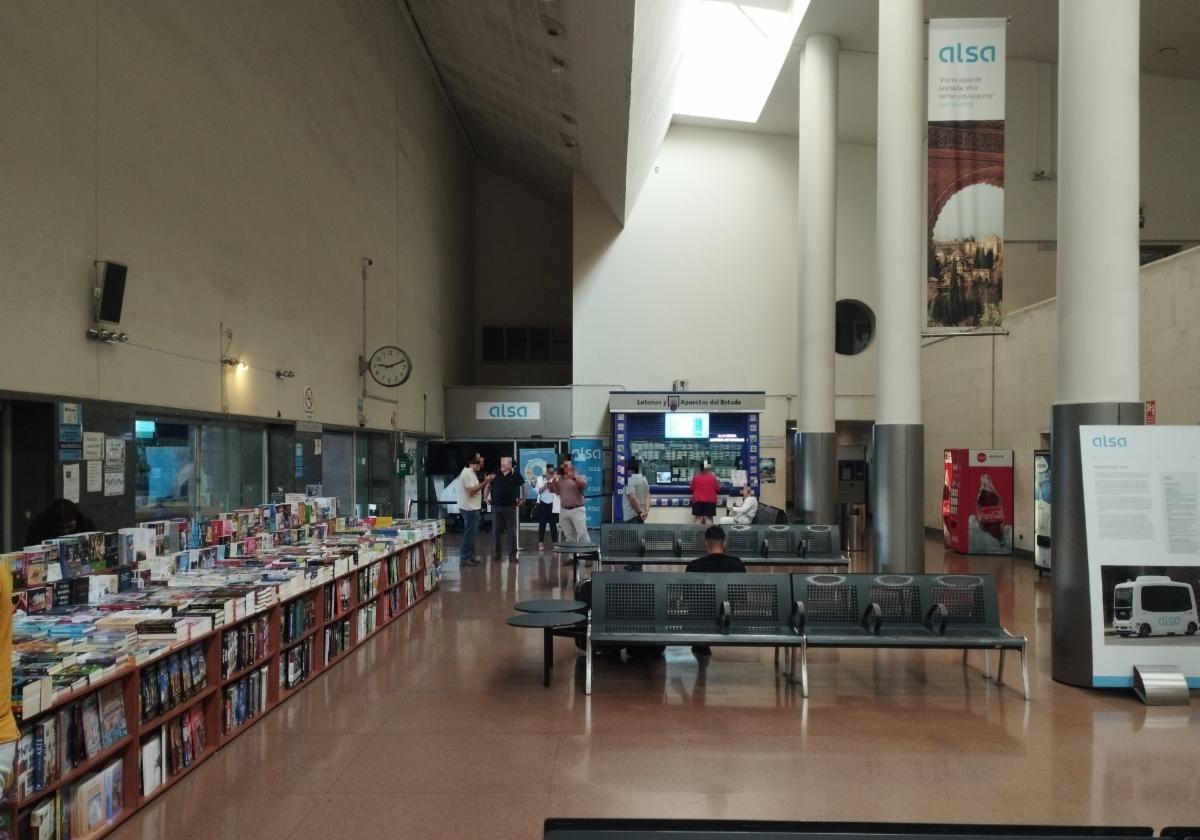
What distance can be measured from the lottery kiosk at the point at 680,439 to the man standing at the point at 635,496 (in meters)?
0.38

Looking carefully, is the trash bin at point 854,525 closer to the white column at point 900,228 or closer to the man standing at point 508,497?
the white column at point 900,228

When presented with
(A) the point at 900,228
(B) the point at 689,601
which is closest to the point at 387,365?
(A) the point at 900,228

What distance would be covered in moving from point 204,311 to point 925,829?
8216 mm

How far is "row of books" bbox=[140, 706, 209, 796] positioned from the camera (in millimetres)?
4500

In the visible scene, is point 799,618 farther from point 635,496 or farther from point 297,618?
point 635,496

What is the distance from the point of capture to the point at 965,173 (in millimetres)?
9672

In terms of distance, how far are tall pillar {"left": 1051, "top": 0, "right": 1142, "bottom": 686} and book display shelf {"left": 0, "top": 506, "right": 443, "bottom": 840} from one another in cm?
601

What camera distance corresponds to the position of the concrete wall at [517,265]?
2497 centimetres

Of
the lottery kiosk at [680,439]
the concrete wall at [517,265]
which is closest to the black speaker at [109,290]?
the lottery kiosk at [680,439]

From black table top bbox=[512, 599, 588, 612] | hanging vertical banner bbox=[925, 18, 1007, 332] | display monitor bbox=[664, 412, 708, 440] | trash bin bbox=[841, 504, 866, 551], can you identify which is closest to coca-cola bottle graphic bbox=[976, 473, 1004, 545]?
trash bin bbox=[841, 504, 866, 551]

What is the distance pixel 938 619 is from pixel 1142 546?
5.51 feet

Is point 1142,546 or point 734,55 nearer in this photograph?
point 1142,546

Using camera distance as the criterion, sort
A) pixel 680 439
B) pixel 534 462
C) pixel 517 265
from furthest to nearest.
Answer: pixel 517 265 < pixel 534 462 < pixel 680 439

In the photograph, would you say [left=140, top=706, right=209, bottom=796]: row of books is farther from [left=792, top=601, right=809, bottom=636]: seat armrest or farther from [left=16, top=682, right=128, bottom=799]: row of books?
[left=792, top=601, right=809, bottom=636]: seat armrest
